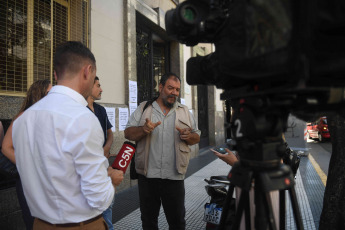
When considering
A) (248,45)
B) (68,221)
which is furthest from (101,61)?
(248,45)

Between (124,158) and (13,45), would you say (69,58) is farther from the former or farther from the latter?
(13,45)

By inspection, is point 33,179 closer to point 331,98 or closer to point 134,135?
point 134,135

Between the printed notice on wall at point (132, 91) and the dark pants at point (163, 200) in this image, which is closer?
the dark pants at point (163, 200)

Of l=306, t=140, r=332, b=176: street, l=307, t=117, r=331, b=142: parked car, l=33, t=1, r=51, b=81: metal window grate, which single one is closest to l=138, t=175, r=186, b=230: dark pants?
l=33, t=1, r=51, b=81: metal window grate

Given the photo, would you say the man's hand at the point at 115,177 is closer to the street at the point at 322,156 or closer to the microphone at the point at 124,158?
the microphone at the point at 124,158

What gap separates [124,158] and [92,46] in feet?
10.1

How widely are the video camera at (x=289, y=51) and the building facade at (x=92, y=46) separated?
286cm

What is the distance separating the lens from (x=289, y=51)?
0.81 meters

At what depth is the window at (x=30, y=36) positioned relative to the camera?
3.23 metres

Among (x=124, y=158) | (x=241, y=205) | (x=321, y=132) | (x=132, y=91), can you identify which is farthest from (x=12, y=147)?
(x=321, y=132)

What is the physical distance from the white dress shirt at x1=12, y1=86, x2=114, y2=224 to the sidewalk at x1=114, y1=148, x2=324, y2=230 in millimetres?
2100

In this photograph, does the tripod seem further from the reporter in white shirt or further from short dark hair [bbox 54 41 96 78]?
short dark hair [bbox 54 41 96 78]

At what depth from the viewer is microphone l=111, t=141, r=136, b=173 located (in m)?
2.01

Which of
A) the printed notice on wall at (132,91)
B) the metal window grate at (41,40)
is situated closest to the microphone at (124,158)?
the metal window grate at (41,40)
